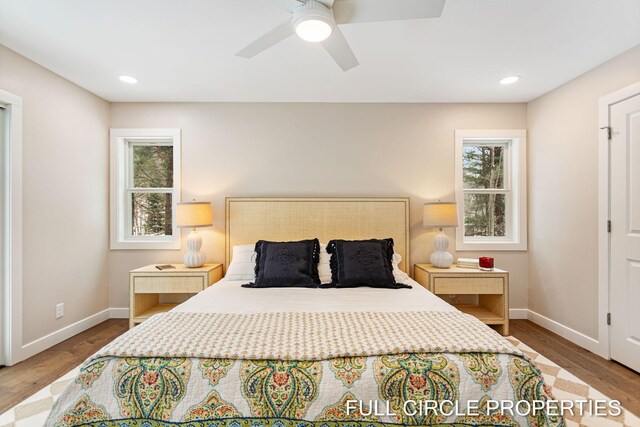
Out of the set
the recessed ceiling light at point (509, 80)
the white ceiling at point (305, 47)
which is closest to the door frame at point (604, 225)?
the white ceiling at point (305, 47)

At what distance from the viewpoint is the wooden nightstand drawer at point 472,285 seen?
3.12 metres

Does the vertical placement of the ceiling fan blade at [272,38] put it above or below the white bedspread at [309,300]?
above

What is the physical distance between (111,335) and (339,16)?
3390mm

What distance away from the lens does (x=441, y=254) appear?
3.32 metres

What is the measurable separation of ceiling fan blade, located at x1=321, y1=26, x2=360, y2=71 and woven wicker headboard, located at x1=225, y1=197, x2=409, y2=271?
1.59 metres

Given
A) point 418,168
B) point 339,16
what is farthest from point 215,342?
point 418,168

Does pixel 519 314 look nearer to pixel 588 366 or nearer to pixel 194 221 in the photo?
pixel 588 366

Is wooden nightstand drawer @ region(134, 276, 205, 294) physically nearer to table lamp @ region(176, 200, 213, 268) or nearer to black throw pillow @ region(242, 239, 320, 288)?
table lamp @ region(176, 200, 213, 268)

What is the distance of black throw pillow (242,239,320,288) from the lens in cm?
277

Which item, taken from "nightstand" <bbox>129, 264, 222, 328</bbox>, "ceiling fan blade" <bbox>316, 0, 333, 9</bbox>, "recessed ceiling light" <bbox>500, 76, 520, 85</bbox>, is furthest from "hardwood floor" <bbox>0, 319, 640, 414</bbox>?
"ceiling fan blade" <bbox>316, 0, 333, 9</bbox>

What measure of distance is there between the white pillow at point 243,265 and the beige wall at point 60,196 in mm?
1510

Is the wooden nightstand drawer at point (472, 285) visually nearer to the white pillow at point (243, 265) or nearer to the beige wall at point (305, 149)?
the beige wall at point (305, 149)

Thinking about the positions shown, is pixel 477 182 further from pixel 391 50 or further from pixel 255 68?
pixel 255 68

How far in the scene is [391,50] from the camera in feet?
8.18
